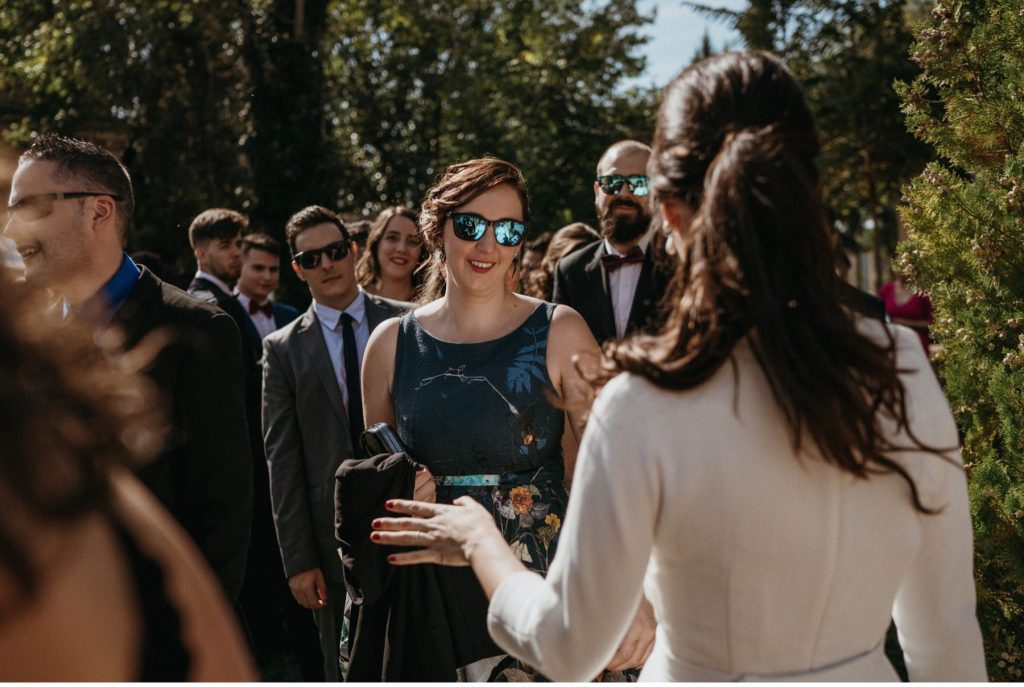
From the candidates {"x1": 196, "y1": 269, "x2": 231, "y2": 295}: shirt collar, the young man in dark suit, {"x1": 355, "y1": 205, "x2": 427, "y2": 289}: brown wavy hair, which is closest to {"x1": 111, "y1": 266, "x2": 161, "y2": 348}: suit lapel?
{"x1": 355, "y1": 205, "x2": 427, "y2": 289}: brown wavy hair

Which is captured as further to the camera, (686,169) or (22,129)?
(22,129)

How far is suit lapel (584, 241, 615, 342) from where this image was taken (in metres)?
5.38

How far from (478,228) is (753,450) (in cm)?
199

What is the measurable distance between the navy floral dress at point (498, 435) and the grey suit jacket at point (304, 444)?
60.6 inches

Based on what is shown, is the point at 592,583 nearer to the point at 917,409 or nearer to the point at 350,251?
the point at 917,409

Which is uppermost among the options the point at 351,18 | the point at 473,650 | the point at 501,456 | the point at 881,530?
the point at 351,18

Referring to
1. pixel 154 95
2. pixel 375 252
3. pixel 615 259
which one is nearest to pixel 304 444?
pixel 615 259

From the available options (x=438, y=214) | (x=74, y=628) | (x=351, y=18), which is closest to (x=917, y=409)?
(x=74, y=628)

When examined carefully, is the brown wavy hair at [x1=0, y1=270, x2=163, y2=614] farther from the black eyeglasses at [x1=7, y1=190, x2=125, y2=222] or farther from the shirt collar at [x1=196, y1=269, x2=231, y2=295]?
the shirt collar at [x1=196, y1=269, x2=231, y2=295]

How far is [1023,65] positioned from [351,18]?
17965mm

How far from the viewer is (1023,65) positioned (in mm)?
3418

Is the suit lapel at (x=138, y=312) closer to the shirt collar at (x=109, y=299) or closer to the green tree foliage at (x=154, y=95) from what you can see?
the shirt collar at (x=109, y=299)

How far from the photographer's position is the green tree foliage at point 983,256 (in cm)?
340

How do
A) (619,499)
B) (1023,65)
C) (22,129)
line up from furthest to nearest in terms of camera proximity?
(22,129), (1023,65), (619,499)
